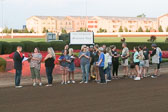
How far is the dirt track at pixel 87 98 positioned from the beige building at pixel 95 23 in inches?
5588

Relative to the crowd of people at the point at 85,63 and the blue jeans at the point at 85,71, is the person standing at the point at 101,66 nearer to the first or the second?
the crowd of people at the point at 85,63

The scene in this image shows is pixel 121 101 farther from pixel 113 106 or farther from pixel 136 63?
pixel 136 63

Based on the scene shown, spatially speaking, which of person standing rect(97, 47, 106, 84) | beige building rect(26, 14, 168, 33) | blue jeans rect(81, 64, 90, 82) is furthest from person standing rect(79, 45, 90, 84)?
beige building rect(26, 14, 168, 33)

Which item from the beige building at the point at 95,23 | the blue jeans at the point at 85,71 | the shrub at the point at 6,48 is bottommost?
the blue jeans at the point at 85,71

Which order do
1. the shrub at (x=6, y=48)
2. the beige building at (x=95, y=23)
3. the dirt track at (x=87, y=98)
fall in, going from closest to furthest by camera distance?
the dirt track at (x=87, y=98), the shrub at (x=6, y=48), the beige building at (x=95, y=23)

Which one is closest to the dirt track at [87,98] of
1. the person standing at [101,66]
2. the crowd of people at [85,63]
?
the crowd of people at [85,63]

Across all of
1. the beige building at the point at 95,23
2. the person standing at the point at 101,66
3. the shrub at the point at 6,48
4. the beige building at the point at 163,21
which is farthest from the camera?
the beige building at the point at 95,23

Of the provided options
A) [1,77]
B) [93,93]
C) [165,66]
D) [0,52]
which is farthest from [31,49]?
[93,93]

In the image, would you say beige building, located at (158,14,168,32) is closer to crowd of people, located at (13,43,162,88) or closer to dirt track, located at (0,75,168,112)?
crowd of people, located at (13,43,162,88)

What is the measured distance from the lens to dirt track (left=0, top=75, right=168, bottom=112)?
9945 mm

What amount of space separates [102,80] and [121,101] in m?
5.26

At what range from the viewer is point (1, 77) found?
1775cm

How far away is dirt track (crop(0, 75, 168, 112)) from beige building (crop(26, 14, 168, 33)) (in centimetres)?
14194

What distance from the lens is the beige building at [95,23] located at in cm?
15712
